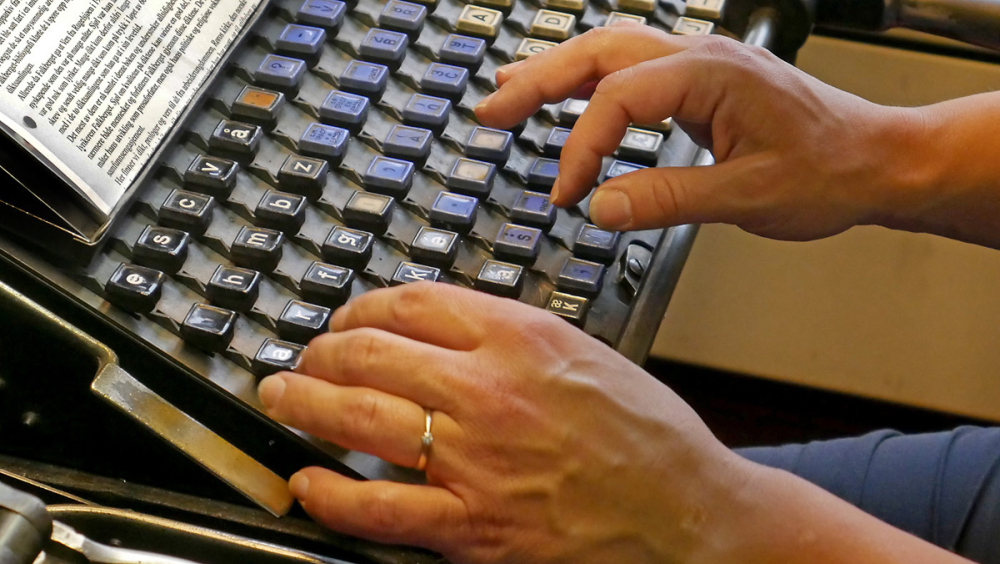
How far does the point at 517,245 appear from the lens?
23.1 inches

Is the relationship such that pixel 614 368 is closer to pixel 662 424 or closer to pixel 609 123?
pixel 662 424

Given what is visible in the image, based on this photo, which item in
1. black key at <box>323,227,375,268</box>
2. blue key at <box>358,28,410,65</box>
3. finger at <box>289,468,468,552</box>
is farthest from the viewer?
blue key at <box>358,28,410,65</box>

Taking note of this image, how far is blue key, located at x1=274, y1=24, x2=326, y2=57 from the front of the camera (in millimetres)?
654

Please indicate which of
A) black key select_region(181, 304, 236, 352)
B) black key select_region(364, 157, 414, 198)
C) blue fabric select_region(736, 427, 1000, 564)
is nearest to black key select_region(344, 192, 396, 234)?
black key select_region(364, 157, 414, 198)

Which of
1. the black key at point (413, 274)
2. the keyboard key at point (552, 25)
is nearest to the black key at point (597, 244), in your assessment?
the black key at point (413, 274)

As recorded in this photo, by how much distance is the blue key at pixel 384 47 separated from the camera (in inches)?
26.2

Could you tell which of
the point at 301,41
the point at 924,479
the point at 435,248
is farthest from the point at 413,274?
the point at 924,479

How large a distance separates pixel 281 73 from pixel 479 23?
0.59 ft

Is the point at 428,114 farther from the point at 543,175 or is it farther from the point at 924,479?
the point at 924,479

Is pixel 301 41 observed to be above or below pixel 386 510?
above

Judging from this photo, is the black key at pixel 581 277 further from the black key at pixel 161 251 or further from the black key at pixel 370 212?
the black key at pixel 161 251

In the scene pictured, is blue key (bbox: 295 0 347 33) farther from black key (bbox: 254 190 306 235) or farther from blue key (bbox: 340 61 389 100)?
black key (bbox: 254 190 306 235)

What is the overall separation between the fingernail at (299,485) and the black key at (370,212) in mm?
189

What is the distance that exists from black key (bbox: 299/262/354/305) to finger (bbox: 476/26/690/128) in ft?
0.61
